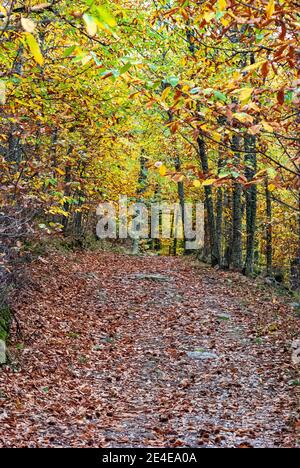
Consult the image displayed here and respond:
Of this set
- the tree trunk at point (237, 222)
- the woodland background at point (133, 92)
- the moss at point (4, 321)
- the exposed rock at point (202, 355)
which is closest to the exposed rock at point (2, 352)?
the moss at point (4, 321)

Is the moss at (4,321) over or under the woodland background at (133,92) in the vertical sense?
under

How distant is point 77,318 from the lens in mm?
12367

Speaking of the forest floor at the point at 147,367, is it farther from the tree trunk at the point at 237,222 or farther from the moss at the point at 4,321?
the tree trunk at the point at 237,222

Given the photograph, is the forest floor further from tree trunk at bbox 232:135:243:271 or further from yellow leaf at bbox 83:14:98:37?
yellow leaf at bbox 83:14:98:37

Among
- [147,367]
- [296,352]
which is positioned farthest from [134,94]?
[296,352]

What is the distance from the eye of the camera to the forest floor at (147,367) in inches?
263

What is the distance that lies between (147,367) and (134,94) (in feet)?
21.6

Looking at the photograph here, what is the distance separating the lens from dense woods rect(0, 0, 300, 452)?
429cm

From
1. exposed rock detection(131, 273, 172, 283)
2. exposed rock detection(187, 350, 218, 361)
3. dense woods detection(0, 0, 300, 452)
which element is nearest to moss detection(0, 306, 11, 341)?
dense woods detection(0, 0, 300, 452)

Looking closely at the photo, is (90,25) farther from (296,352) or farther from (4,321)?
(296,352)

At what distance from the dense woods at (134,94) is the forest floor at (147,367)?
143cm

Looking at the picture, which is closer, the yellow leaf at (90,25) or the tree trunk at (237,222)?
the yellow leaf at (90,25)
